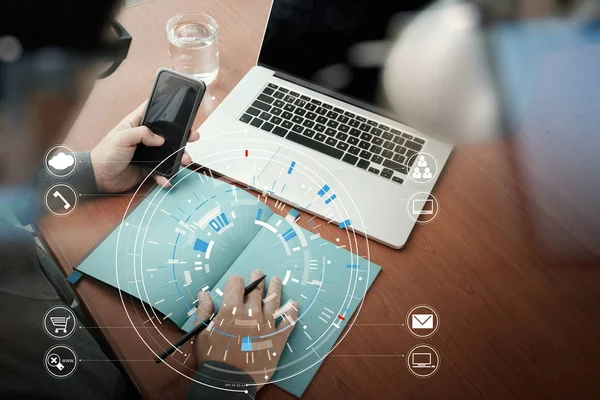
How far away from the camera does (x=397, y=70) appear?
2.65 feet

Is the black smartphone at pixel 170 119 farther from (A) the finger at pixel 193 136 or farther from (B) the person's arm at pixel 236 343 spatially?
Answer: (B) the person's arm at pixel 236 343

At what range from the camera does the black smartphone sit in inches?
29.0

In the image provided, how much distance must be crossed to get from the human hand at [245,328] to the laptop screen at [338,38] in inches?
11.8

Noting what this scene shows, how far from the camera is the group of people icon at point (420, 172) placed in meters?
0.75

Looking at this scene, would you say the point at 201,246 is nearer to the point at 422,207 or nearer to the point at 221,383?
the point at 221,383

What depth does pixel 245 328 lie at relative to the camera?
0.65m

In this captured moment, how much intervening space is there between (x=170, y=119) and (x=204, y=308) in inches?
9.5

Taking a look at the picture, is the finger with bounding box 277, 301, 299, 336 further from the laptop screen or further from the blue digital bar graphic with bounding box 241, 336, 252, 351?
the laptop screen

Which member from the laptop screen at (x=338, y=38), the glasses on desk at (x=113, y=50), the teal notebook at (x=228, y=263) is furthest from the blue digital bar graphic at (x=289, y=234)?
the glasses on desk at (x=113, y=50)

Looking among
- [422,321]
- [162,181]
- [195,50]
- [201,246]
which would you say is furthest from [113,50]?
[422,321]

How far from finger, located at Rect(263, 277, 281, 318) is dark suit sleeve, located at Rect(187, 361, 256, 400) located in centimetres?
7

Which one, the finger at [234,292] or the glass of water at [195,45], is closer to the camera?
the finger at [234,292]

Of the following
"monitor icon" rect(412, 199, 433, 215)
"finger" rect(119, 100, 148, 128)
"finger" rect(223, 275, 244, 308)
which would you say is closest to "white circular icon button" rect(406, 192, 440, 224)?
"monitor icon" rect(412, 199, 433, 215)

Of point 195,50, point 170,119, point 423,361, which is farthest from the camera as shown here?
point 195,50
